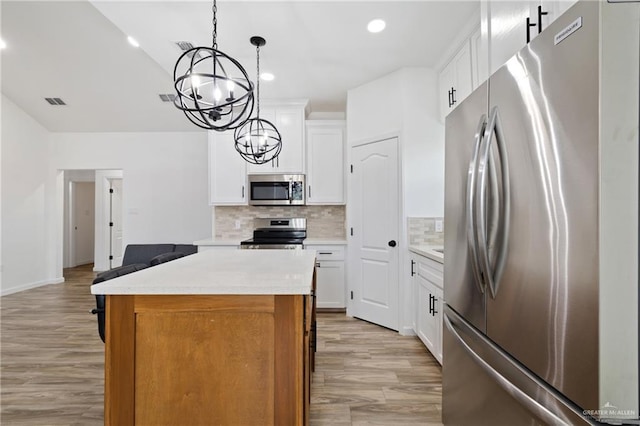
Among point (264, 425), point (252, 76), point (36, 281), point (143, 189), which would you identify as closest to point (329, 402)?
point (264, 425)

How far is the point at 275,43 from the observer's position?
8.87 feet

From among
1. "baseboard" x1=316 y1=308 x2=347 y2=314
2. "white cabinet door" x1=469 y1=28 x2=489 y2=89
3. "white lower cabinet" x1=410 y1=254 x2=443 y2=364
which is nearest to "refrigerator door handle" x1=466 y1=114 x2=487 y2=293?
"white lower cabinet" x1=410 y1=254 x2=443 y2=364

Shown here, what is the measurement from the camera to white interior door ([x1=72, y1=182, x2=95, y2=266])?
7.56 metres

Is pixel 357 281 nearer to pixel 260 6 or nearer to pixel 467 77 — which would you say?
pixel 467 77

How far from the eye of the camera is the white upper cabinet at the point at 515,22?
1080 millimetres

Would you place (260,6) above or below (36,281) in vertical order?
above

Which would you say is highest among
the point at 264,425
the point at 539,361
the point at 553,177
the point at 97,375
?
the point at 553,177

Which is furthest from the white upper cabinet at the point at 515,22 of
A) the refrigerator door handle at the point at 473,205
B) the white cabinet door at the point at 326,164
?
the white cabinet door at the point at 326,164

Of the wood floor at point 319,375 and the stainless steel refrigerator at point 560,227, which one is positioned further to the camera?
the wood floor at point 319,375

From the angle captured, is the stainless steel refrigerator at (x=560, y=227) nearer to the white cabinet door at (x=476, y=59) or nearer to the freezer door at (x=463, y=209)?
the freezer door at (x=463, y=209)

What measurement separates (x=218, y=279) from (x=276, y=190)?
109 inches

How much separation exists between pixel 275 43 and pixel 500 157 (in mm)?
2339

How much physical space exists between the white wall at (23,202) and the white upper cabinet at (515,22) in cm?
661

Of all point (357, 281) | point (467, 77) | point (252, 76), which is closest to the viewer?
point (467, 77)
